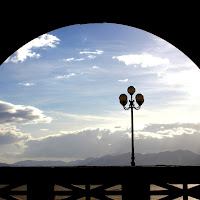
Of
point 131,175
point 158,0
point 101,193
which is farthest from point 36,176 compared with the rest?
point 158,0

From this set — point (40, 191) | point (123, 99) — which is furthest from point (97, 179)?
point (123, 99)

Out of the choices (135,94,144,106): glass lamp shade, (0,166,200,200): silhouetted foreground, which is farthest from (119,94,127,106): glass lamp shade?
(0,166,200,200): silhouetted foreground

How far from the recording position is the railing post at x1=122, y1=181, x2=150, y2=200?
3646 mm

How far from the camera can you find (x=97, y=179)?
3.60 m

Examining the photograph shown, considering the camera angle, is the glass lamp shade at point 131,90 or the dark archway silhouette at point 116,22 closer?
the dark archway silhouette at point 116,22

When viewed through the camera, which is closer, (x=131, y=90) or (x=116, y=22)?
(x=116, y=22)

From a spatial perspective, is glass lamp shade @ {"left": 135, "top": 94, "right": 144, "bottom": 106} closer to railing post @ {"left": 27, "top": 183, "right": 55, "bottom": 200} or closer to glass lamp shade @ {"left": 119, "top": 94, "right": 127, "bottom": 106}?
glass lamp shade @ {"left": 119, "top": 94, "right": 127, "bottom": 106}

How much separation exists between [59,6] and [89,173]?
255 cm

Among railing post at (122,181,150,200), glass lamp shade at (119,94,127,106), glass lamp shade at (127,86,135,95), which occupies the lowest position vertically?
railing post at (122,181,150,200)

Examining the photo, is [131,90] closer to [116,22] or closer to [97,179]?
[116,22]

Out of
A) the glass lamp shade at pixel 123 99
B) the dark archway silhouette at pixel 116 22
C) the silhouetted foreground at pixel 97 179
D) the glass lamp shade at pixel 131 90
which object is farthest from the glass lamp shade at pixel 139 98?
the silhouetted foreground at pixel 97 179

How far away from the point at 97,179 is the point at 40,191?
0.75 m

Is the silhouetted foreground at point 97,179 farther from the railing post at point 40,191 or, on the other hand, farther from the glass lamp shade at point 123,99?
the glass lamp shade at point 123,99

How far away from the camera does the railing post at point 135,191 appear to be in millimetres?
3646
